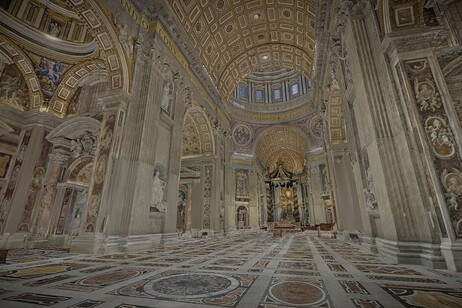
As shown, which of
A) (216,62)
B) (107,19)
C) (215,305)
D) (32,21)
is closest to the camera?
(215,305)

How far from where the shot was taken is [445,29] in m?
4.45

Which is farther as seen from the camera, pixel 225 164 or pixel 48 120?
pixel 225 164

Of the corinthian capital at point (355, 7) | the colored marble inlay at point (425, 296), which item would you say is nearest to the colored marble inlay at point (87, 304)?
the colored marble inlay at point (425, 296)

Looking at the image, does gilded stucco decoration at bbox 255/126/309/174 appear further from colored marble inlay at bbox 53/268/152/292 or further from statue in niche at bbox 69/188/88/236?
colored marble inlay at bbox 53/268/152/292

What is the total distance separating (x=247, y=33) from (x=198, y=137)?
806 cm

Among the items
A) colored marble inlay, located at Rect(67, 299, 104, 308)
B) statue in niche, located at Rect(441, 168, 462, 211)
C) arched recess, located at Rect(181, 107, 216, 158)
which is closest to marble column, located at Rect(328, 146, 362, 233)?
statue in niche, located at Rect(441, 168, 462, 211)

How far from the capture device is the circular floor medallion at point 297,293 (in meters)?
2.23

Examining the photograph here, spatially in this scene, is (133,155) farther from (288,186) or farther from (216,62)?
(288,186)

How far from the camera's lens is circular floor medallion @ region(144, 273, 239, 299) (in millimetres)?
2461

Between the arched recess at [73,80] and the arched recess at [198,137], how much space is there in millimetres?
5459

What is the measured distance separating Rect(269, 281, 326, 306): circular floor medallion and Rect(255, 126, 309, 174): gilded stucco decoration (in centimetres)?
2490

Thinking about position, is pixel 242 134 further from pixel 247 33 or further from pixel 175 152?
pixel 175 152

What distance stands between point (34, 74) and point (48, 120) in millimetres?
2180

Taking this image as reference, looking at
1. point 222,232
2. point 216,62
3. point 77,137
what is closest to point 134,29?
point 77,137
